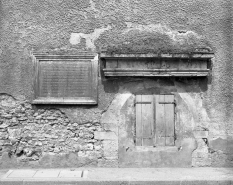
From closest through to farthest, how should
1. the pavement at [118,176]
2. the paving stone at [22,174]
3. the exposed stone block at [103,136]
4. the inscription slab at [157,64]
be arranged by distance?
1. the pavement at [118,176]
2. the paving stone at [22,174]
3. the inscription slab at [157,64]
4. the exposed stone block at [103,136]

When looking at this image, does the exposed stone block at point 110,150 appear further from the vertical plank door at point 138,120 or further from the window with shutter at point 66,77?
the window with shutter at point 66,77

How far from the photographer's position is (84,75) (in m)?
4.80

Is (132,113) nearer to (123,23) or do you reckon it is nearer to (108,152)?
(108,152)

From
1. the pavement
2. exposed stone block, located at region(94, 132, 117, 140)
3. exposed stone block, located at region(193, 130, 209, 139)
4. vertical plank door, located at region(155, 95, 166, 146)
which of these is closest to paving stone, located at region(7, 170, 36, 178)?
the pavement

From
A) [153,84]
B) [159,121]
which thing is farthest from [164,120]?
[153,84]

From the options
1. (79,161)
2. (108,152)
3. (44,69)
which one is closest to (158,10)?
(44,69)

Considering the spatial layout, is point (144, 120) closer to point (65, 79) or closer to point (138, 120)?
point (138, 120)

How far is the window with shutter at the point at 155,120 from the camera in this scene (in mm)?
4789

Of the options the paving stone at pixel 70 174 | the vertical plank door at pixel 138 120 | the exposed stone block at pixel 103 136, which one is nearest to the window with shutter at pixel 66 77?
the exposed stone block at pixel 103 136

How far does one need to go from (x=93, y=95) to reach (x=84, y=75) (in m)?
0.40

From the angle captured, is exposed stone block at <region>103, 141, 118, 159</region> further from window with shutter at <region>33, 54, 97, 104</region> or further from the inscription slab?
the inscription slab

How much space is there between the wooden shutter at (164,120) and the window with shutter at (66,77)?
45.7 inches

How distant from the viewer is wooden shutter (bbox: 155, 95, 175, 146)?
4801 mm

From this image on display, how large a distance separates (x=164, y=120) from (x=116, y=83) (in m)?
1.09
